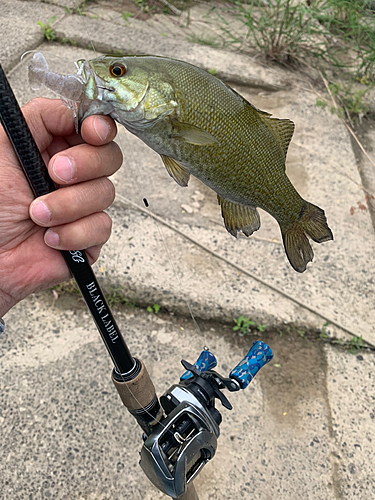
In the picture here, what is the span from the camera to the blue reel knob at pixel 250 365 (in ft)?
4.12

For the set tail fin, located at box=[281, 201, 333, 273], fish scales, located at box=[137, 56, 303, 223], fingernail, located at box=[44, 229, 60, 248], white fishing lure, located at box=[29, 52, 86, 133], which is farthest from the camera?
fingernail, located at box=[44, 229, 60, 248]

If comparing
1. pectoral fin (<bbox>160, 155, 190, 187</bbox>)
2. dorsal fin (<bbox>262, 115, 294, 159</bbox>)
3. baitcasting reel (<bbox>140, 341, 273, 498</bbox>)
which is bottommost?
baitcasting reel (<bbox>140, 341, 273, 498</bbox>)

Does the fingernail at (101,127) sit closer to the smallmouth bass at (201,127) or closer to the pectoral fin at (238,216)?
the smallmouth bass at (201,127)

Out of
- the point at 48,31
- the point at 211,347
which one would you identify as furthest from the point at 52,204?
the point at 48,31

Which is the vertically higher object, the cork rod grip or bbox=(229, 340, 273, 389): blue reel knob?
bbox=(229, 340, 273, 389): blue reel knob

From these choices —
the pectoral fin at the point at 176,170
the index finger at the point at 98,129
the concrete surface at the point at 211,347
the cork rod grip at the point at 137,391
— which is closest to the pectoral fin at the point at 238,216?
the pectoral fin at the point at 176,170

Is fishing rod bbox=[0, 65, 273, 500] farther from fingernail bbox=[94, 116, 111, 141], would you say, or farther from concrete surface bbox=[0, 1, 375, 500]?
concrete surface bbox=[0, 1, 375, 500]

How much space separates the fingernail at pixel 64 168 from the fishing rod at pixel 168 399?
29mm

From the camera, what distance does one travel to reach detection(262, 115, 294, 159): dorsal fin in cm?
98

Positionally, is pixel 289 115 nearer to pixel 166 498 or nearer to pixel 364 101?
pixel 364 101

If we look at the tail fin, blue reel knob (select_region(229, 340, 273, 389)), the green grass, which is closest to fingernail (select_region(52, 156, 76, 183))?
the tail fin

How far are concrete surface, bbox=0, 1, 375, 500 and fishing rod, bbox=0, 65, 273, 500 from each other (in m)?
0.74

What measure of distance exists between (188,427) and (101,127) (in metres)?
0.82

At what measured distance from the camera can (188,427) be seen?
121 cm
